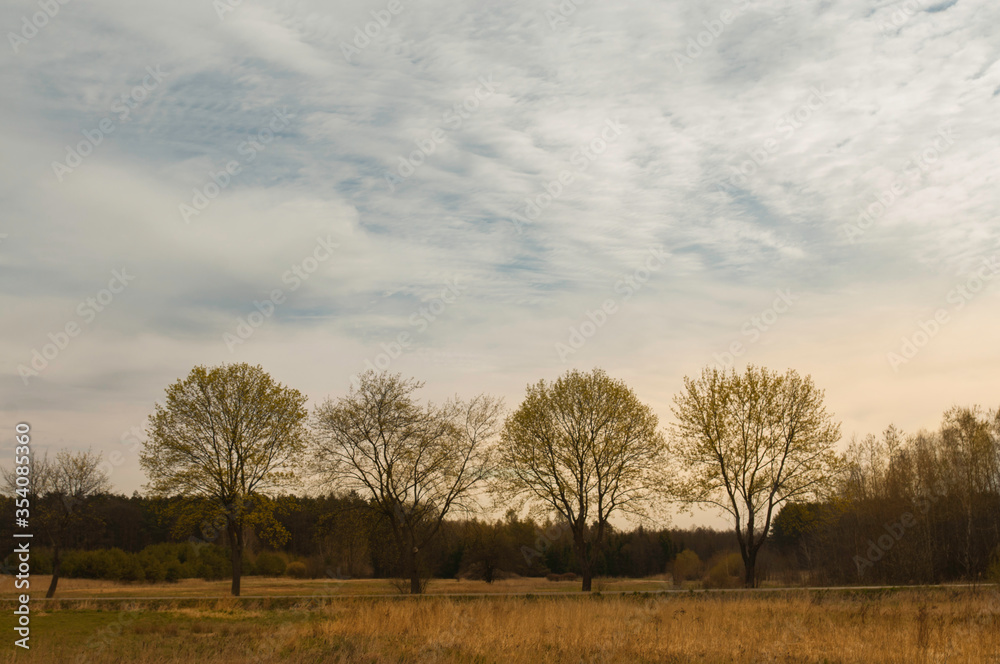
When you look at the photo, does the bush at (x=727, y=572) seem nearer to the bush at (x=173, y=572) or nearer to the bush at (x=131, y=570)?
the bush at (x=173, y=572)

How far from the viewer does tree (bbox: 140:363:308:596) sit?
3700 centimetres

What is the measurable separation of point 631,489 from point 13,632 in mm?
30978

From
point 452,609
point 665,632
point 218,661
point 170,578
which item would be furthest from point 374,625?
point 170,578

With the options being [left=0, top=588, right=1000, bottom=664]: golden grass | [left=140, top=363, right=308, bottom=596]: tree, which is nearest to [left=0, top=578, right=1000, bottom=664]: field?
[left=0, top=588, right=1000, bottom=664]: golden grass

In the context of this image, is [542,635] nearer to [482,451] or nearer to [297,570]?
[482,451]

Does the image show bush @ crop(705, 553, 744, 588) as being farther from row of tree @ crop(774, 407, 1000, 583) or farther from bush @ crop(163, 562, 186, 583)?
bush @ crop(163, 562, 186, 583)

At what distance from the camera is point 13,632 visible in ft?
56.4

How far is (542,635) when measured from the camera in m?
14.2

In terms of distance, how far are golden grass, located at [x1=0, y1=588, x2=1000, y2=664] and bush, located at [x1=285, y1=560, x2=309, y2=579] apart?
44.7 metres

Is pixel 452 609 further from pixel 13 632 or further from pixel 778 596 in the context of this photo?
pixel 778 596

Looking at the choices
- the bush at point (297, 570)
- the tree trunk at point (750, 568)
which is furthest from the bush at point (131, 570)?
the tree trunk at point (750, 568)

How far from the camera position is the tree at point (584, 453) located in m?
40.6

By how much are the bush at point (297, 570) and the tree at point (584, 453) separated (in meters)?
32.4

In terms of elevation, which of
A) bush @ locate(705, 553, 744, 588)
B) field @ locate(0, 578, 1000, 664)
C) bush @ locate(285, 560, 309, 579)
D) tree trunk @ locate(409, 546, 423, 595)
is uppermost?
field @ locate(0, 578, 1000, 664)
